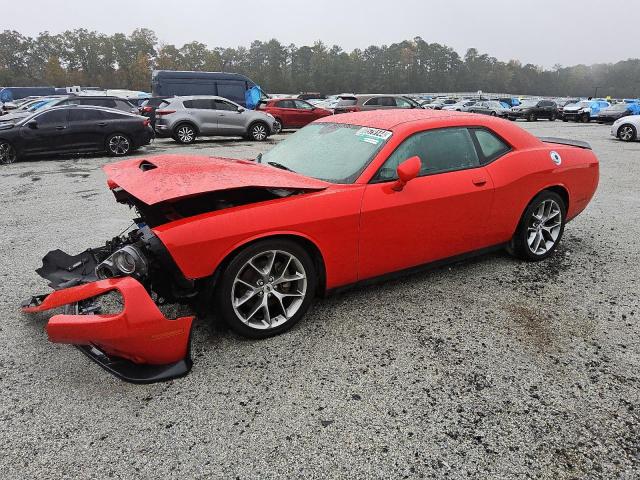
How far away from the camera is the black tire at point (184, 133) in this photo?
1385 cm

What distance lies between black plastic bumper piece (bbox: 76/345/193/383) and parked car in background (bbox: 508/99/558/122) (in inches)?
1217

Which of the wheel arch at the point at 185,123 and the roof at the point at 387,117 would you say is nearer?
the roof at the point at 387,117

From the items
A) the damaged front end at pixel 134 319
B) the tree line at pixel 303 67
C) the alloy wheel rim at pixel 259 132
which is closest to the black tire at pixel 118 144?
the alloy wheel rim at pixel 259 132

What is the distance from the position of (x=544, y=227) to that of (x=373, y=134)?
2010 millimetres

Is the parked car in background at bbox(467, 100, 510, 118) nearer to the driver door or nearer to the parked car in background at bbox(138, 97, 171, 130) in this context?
the parked car in background at bbox(138, 97, 171, 130)

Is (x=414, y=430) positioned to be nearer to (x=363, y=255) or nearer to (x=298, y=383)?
(x=298, y=383)

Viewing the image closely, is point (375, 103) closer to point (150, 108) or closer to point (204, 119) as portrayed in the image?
point (204, 119)

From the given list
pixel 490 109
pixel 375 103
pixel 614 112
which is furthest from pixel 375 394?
pixel 490 109

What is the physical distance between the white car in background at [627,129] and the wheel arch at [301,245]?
1648 cm

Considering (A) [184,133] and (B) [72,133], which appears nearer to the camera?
(B) [72,133]

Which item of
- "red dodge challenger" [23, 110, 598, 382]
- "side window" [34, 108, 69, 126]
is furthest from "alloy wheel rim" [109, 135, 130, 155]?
"red dodge challenger" [23, 110, 598, 382]

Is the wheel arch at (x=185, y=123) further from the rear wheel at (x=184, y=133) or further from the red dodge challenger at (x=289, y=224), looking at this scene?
the red dodge challenger at (x=289, y=224)

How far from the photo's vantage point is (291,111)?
18281 mm

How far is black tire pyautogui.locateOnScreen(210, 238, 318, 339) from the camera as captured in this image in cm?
262
